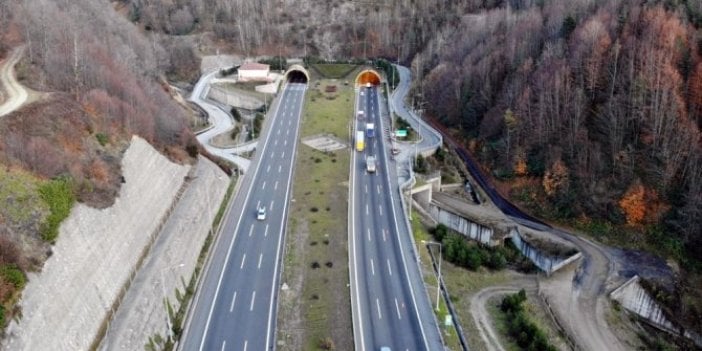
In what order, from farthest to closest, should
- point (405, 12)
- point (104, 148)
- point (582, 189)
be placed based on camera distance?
point (405, 12) → point (582, 189) → point (104, 148)

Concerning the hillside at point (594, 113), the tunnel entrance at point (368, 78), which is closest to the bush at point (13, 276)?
the hillside at point (594, 113)

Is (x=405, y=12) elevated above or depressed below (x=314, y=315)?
above

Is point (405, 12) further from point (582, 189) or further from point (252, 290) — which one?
point (252, 290)

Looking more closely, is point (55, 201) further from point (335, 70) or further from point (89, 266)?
point (335, 70)

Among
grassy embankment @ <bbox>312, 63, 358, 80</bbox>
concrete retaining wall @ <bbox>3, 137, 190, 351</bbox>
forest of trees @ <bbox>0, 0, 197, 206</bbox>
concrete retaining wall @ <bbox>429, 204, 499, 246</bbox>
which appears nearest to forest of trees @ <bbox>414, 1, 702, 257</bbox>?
concrete retaining wall @ <bbox>429, 204, 499, 246</bbox>

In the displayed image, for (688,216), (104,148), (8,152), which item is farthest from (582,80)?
(8,152)

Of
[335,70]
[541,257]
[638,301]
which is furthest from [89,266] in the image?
[335,70]

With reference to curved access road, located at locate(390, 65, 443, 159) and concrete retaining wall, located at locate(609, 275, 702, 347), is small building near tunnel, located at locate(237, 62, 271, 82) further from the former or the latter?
concrete retaining wall, located at locate(609, 275, 702, 347)
